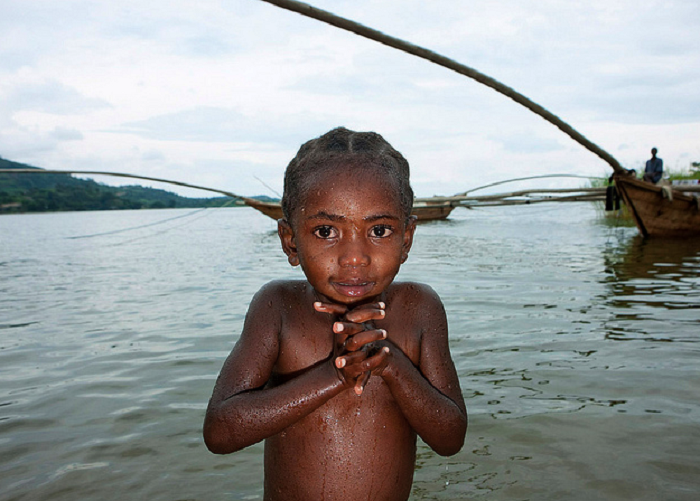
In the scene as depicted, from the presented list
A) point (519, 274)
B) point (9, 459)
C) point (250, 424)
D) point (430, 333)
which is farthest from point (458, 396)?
point (519, 274)

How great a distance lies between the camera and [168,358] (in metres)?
4.73

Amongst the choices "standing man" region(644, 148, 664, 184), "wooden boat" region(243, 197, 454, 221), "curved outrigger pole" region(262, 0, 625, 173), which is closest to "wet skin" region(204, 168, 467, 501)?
"curved outrigger pole" region(262, 0, 625, 173)

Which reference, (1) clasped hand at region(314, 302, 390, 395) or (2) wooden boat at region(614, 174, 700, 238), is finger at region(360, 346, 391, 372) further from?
(2) wooden boat at region(614, 174, 700, 238)

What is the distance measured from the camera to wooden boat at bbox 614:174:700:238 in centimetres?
1317

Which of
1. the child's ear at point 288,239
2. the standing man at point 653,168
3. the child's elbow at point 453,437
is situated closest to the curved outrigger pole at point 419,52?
the child's ear at point 288,239

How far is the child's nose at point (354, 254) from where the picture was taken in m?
1.58

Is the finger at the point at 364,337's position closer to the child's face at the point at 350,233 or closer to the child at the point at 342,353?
the child at the point at 342,353

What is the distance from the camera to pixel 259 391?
1675 mm

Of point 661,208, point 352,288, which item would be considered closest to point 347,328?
point 352,288

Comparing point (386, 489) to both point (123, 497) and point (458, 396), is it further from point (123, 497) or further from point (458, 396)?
point (123, 497)

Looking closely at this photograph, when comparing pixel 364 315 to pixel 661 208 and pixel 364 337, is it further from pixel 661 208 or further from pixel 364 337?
pixel 661 208

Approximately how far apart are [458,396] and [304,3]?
6.50 feet

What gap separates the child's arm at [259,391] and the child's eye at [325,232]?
13.2 inches

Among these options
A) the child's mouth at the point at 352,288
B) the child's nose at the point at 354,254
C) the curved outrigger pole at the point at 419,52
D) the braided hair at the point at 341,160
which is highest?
the curved outrigger pole at the point at 419,52
